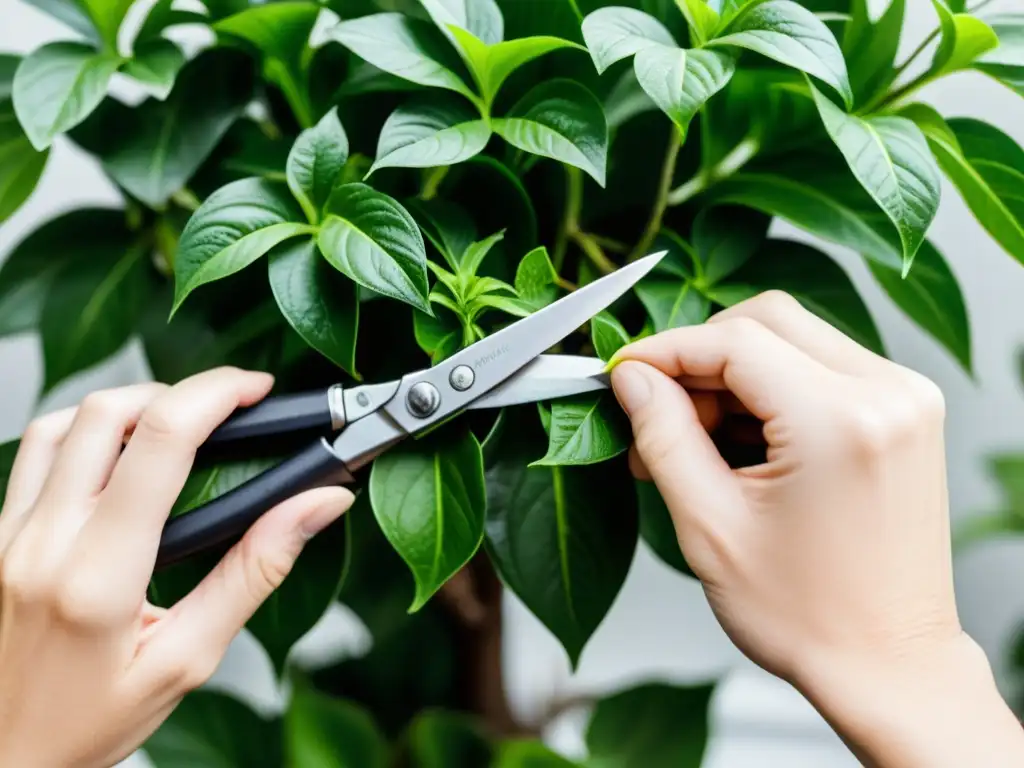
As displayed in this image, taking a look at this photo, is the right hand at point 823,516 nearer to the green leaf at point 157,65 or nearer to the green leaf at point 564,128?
the green leaf at point 564,128

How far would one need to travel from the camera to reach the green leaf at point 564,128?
16.7 inches

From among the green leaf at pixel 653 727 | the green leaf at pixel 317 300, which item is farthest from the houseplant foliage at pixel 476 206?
the green leaf at pixel 653 727

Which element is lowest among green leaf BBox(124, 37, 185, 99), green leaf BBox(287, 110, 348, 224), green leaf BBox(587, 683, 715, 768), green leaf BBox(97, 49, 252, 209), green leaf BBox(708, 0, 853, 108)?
green leaf BBox(587, 683, 715, 768)

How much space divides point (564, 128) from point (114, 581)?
32cm

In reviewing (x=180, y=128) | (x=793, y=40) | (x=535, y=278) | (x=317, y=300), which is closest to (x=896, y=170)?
(x=793, y=40)

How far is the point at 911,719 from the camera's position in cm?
41

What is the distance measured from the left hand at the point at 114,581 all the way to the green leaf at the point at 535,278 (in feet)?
0.47

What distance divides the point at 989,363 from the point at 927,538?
39 centimetres

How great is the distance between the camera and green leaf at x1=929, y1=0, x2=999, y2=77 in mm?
440

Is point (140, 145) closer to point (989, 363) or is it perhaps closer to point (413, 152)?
point (413, 152)

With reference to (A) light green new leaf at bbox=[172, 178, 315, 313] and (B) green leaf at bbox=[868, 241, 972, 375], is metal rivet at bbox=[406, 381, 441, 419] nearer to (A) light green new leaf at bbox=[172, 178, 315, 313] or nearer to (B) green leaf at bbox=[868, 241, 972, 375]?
(A) light green new leaf at bbox=[172, 178, 315, 313]

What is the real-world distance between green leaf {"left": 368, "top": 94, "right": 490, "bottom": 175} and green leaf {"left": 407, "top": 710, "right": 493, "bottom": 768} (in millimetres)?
403

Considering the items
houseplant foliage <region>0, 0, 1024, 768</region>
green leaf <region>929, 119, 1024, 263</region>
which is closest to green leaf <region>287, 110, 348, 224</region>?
houseplant foliage <region>0, 0, 1024, 768</region>

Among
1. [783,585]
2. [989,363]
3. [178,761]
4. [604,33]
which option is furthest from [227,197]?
[989,363]
